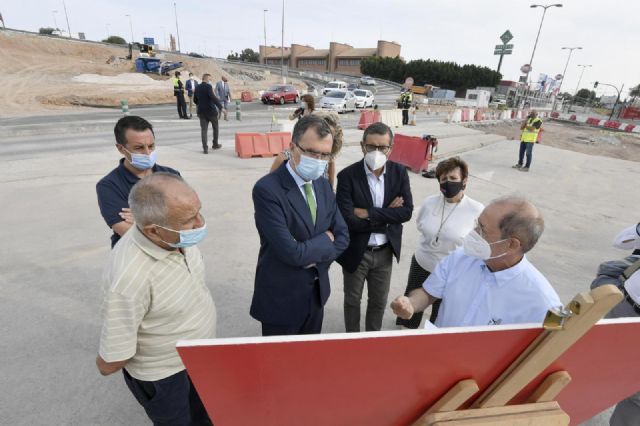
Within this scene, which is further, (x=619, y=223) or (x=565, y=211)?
(x=565, y=211)

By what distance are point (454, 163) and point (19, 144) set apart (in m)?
12.2

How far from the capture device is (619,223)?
6.73 meters

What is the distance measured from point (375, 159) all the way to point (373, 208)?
41cm

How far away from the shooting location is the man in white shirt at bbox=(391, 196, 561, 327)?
1.55m

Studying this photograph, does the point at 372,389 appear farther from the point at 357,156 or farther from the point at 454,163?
the point at 357,156

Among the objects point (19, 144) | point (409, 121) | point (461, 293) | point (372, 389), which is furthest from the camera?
point (409, 121)

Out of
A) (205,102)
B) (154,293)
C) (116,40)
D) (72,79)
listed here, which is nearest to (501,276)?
(154,293)

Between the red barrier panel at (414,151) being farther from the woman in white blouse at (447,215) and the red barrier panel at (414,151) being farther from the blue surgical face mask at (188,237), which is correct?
the blue surgical face mask at (188,237)

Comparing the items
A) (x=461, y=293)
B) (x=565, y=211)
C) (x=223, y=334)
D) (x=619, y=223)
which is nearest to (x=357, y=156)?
(x=565, y=211)

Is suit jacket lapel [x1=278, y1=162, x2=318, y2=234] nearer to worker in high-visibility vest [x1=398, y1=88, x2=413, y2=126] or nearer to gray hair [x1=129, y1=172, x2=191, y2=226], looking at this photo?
gray hair [x1=129, y1=172, x2=191, y2=226]

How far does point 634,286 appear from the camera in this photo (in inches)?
75.5

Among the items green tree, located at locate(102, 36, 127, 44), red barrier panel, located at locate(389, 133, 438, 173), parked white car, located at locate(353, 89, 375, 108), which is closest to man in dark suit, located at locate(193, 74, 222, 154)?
red barrier panel, located at locate(389, 133, 438, 173)

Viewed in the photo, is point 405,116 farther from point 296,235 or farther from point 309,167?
point 296,235

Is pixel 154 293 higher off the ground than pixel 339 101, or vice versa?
pixel 154 293
